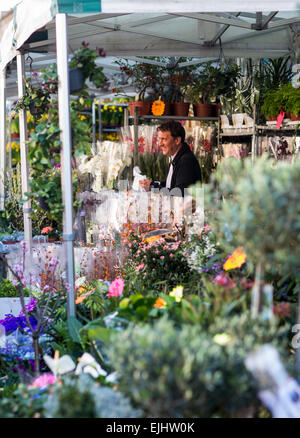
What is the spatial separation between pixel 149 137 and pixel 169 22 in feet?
4.95

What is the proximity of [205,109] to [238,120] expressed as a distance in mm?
736

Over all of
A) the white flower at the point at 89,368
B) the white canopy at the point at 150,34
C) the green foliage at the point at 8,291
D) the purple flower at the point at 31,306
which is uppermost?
the white canopy at the point at 150,34

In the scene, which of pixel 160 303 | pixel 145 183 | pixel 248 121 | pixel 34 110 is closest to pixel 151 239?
pixel 145 183

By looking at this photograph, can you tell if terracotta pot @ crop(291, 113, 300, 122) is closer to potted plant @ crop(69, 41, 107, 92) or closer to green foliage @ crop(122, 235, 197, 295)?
green foliage @ crop(122, 235, 197, 295)

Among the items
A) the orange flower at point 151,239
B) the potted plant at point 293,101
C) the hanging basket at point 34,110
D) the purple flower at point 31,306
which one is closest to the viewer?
the purple flower at point 31,306

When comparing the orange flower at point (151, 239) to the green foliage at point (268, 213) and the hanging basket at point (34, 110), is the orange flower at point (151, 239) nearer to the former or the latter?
the hanging basket at point (34, 110)

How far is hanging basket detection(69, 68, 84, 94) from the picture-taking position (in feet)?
8.21

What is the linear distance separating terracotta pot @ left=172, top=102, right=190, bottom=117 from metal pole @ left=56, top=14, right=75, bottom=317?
3.57 metres

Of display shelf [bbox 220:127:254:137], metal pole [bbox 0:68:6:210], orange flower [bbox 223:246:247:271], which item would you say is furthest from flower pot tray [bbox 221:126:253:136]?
orange flower [bbox 223:246:247:271]

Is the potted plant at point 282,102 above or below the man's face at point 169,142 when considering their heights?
above

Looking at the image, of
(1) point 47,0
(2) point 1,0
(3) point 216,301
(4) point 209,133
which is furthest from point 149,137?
(3) point 216,301

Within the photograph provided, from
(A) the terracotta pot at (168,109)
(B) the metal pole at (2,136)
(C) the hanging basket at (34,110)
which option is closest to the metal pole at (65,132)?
(C) the hanging basket at (34,110)

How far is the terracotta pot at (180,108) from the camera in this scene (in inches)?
235

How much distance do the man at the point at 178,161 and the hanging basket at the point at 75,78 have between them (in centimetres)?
204
